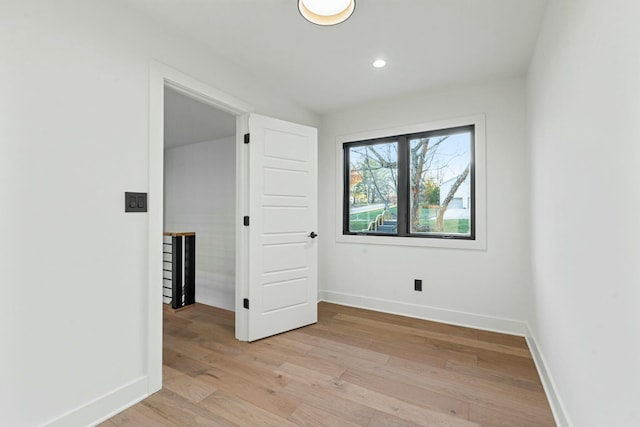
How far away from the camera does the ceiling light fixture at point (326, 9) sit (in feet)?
5.35

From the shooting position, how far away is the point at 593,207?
1.12m

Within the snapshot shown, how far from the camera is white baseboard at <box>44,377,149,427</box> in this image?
1.50 m

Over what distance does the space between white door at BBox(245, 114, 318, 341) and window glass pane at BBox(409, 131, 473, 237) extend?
3.81ft

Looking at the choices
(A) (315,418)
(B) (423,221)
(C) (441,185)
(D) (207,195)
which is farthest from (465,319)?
(D) (207,195)

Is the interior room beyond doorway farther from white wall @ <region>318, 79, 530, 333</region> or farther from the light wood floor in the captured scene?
white wall @ <region>318, 79, 530, 333</region>

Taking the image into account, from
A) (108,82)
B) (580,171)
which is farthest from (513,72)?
(108,82)

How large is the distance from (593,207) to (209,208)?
4104 mm

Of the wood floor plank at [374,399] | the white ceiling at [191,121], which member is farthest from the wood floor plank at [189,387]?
the white ceiling at [191,121]

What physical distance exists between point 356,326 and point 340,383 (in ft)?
3.40

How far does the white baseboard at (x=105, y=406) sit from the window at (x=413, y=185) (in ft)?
8.39

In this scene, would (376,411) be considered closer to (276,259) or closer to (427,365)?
(427,365)

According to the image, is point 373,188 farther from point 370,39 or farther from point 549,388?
point 549,388

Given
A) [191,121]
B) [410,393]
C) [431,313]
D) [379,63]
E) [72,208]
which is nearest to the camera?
[72,208]

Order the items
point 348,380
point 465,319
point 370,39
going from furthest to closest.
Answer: point 465,319 < point 370,39 < point 348,380
